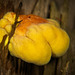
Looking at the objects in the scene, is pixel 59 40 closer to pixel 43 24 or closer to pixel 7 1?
pixel 43 24

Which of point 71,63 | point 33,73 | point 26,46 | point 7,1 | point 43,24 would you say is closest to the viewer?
point 26,46

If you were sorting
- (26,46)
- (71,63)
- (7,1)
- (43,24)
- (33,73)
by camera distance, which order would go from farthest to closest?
(71,63)
(33,73)
(7,1)
(43,24)
(26,46)

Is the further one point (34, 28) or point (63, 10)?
point (63, 10)

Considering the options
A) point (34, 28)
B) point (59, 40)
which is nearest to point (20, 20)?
point (34, 28)

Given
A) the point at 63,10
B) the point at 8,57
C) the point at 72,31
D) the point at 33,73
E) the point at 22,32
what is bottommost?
the point at 33,73

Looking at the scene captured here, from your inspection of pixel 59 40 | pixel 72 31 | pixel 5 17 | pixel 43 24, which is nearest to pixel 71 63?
pixel 72 31

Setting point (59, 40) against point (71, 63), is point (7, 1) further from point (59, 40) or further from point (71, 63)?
point (71, 63)

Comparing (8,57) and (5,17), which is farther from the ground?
(5,17)
